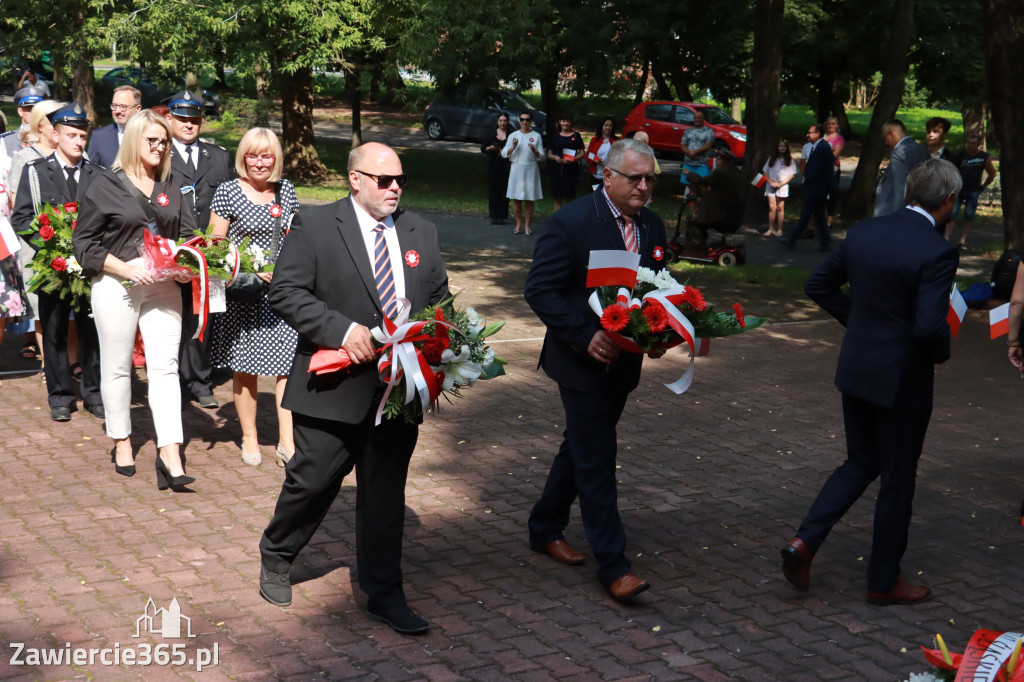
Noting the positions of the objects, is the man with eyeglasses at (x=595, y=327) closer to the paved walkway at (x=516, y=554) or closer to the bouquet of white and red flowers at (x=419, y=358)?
the paved walkway at (x=516, y=554)

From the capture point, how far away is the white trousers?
682 cm

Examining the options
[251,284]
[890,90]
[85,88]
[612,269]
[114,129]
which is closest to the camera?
[612,269]

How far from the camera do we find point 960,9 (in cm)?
2639

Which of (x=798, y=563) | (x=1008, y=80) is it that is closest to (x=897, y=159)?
(x=1008, y=80)

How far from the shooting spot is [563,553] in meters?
6.04

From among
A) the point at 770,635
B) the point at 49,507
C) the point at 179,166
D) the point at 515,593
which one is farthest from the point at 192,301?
the point at 770,635

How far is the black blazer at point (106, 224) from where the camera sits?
6676 millimetres

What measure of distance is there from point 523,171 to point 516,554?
13.6m

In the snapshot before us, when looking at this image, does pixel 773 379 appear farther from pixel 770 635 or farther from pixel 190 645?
pixel 190 645

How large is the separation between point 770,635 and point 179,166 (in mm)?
5841

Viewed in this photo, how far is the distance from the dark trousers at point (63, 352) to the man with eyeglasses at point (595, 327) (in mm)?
4377

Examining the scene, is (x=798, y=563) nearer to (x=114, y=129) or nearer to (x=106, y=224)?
(x=106, y=224)

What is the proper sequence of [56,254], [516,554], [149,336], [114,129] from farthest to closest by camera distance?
1. [114,129]
2. [56,254]
3. [149,336]
4. [516,554]

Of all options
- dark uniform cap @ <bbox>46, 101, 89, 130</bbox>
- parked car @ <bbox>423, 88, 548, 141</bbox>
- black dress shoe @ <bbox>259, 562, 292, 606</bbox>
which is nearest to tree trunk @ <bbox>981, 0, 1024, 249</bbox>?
dark uniform cap @ <bbox>46, 101, 89, 130</bbox>
